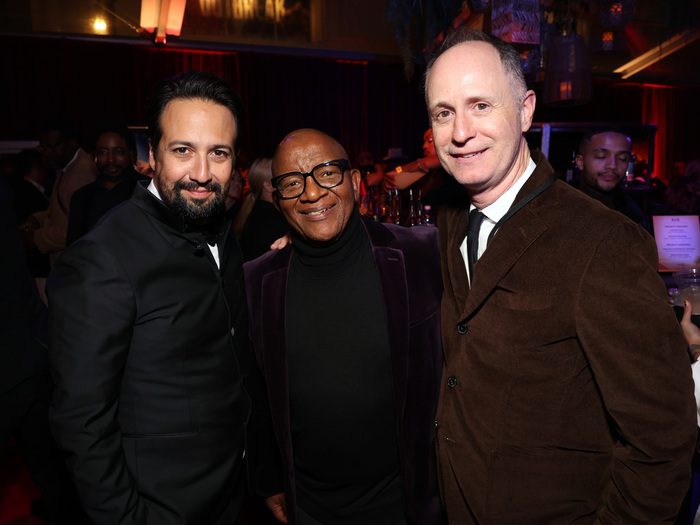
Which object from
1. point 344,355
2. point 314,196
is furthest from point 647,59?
point 344,355

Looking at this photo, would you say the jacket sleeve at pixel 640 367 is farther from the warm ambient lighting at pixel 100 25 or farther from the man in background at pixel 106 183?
the warm ambient lighting at pixel 100 25

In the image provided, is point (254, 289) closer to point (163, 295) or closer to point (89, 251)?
point (163, 295)

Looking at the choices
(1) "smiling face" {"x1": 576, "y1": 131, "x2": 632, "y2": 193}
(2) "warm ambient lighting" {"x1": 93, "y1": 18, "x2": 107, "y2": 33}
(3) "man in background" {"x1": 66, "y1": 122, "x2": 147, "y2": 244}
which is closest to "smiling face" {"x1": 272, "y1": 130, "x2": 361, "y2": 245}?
(3) "man in background" {"x1": 66, "y1": 122, "x2": 147, "y2": 244}

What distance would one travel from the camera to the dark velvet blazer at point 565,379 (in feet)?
3.61

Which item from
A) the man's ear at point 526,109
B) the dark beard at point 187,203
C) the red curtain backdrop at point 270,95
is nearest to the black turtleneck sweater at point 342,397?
the dark beard at point 187,203

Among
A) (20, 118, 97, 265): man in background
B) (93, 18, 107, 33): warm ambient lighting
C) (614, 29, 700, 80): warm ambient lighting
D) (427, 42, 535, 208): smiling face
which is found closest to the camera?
(427, 42, 535, 208): smiling face

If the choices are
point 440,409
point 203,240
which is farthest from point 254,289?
point 440,409

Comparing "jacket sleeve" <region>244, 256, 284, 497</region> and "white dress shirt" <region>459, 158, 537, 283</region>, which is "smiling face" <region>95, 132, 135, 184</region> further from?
"white dress shirt" <region>459, 158, 537, 283</region>

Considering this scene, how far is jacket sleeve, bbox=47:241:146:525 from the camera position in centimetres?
135

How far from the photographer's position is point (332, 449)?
1.71 metres

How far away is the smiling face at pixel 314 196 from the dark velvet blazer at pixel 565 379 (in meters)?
0.54

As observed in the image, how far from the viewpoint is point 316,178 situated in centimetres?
178

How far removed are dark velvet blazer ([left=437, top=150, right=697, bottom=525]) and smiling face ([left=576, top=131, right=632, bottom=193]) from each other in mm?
2653

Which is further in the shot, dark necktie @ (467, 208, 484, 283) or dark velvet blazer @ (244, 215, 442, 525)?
dark velvet blazer @ (244, 215, 442, 525)
